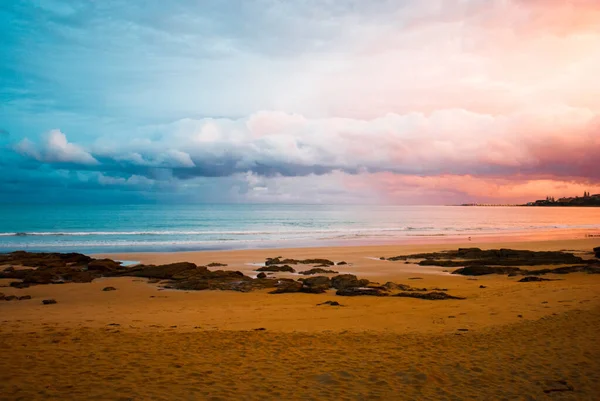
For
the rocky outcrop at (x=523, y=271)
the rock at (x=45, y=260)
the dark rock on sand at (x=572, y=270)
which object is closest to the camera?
the dark rock on sand at (x=572, y=270)

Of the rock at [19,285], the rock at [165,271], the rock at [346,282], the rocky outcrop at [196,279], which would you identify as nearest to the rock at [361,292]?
the rocky outcrop at [196,279]

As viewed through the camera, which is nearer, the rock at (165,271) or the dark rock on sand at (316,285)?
the dark rock on sand at (316,285)

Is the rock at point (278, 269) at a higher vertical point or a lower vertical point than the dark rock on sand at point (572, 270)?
higher

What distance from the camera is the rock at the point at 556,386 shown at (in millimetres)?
7781

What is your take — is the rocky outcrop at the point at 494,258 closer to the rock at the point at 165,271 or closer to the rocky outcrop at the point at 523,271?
the rocky outcrop at the point at 523,271

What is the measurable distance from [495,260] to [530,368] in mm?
21777

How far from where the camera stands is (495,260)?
29.0 meters

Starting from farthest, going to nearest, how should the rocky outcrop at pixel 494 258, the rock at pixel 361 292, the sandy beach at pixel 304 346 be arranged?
the rocky outcrop at pixel 494 258 < the rock at pixel 361 292 < the sandy beach at pixel 304 346

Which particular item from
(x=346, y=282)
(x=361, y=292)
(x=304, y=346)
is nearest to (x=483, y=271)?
(x=346, y=282)

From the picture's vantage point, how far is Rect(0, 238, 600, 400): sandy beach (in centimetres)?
793

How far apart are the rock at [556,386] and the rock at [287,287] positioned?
12.0m

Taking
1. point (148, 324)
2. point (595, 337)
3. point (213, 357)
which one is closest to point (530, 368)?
point (595, 337)

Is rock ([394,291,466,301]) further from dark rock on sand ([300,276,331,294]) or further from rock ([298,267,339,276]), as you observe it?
rock ([298,267,339,276])

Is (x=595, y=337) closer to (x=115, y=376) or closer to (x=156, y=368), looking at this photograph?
(x=156, y=368)
